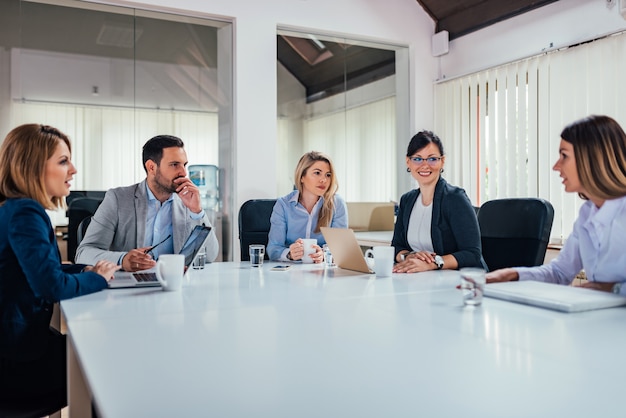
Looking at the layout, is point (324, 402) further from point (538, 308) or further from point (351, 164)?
point (351, 164)

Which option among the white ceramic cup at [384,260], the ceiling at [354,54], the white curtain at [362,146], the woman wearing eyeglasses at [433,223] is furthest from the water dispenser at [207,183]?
the white ceramic cup at [384,260]

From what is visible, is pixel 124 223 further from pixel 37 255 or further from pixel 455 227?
pixel 455 227

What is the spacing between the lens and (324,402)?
733 mm

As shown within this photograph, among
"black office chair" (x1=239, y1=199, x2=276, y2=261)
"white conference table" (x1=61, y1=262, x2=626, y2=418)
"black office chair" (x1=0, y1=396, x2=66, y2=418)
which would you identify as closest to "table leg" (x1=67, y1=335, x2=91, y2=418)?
"white conference table" (x1=61, y1=262, x2=626, y2=418)

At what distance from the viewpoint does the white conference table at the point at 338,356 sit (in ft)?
2.38

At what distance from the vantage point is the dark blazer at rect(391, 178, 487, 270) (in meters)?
2.32

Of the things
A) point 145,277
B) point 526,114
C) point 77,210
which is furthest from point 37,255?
point 526,114

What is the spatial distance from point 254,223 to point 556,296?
1858mm

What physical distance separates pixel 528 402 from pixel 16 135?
1.47 m

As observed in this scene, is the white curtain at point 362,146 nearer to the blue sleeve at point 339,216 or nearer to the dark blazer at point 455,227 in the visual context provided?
the blue sleeve at point 339,216

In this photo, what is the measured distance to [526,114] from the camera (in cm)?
412

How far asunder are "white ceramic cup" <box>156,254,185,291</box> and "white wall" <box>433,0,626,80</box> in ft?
10.4

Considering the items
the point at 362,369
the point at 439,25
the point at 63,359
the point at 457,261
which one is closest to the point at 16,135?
the point at 63,359

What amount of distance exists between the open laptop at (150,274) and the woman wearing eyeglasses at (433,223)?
0.75 m
